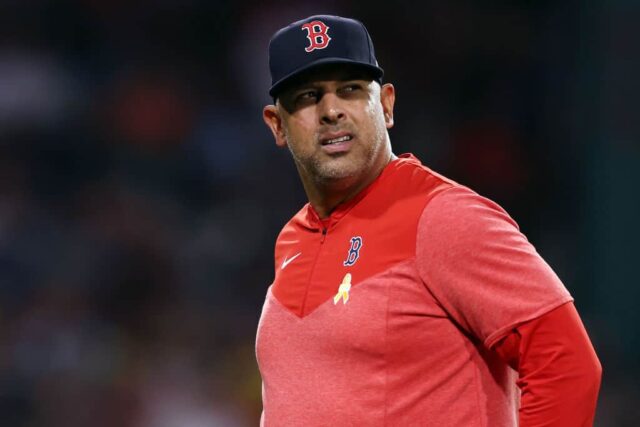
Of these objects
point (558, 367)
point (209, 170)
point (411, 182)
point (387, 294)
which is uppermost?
point (209, 170)

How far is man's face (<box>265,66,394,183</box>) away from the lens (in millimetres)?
1933

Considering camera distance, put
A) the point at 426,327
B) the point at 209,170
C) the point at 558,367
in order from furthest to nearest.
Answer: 1. the point at 209,170
2. the point at 426,327
3. the point at 558,367

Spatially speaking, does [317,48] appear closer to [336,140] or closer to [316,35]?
[316,35]

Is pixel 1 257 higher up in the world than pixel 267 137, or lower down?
lower down

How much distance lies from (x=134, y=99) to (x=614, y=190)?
116 inches

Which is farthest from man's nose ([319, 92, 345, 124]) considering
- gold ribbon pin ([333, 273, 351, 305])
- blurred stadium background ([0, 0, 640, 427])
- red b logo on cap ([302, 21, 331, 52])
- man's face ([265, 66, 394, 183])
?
blurred stadium background ([0, 0, 640, 427])

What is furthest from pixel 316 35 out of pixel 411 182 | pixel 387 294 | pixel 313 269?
pixel 387 294

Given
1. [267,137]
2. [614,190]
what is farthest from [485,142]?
[267,137]

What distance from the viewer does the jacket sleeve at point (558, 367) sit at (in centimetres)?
155

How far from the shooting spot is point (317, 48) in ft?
6.37

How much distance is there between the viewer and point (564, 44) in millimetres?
5652

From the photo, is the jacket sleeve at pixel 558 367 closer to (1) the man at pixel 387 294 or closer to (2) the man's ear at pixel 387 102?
(1) the man at pixel 387 294

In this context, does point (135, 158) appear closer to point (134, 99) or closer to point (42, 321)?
point (134, 99)

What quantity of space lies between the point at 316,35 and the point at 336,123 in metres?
0.21
